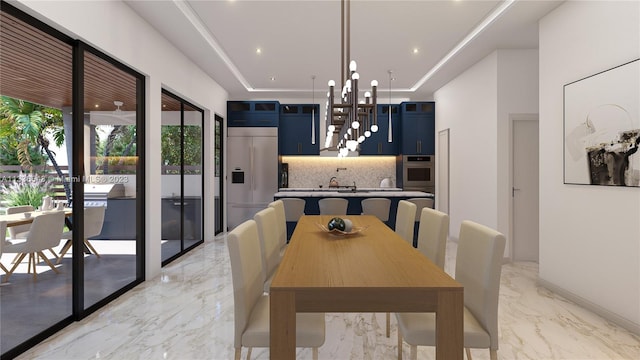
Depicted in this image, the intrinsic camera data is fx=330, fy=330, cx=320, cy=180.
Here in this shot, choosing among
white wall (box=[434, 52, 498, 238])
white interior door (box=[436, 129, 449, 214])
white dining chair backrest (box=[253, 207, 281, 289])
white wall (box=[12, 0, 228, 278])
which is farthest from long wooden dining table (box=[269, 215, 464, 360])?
white interior door (box=[436, 129, 449, 214])

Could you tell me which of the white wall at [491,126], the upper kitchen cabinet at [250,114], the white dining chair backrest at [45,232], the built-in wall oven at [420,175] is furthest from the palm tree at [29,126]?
the built-in wall oven at [420,175]

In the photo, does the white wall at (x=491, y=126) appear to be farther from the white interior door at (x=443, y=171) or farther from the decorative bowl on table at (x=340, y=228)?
the decorative bowl on table at (x=340, y=228)

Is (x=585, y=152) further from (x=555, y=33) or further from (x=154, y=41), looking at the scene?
(x=154, y=41)

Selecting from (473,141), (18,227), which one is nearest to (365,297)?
(18,227)

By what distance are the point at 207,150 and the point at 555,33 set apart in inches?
199

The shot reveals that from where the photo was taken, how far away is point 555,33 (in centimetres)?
342

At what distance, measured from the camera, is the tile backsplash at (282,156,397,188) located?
25.1 ft

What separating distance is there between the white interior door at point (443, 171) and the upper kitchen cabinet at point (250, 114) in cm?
344

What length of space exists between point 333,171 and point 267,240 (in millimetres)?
5203

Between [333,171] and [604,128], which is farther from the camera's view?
[333,171]

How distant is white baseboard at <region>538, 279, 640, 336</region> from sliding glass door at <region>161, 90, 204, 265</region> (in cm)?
463

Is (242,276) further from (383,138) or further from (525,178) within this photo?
(383,138)

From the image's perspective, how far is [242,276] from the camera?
1.66 m

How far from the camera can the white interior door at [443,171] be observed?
249 inches
